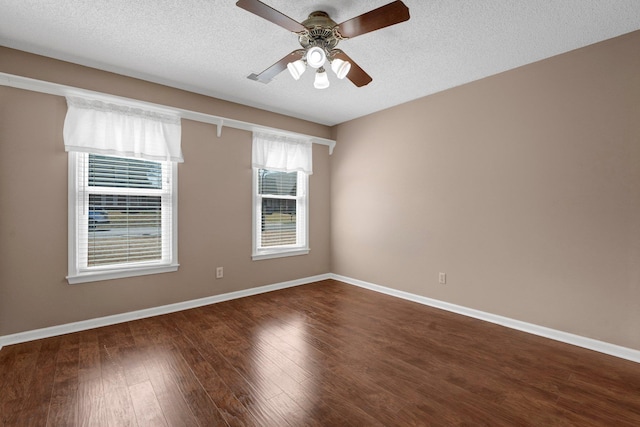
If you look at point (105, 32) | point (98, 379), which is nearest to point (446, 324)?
point (98, 379)

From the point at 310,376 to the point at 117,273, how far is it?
2.32 meters

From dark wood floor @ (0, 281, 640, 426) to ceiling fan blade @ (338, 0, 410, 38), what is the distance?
7.69 ft

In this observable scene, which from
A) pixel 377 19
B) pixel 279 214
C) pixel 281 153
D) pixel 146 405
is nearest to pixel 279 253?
pixel 279 214

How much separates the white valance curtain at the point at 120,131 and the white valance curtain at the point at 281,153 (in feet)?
3.40

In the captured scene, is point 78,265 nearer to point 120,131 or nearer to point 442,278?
point 120,131

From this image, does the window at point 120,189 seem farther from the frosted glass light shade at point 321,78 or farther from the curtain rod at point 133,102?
the frosted glass light shade at point 321,78

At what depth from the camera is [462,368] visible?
7.27 ft

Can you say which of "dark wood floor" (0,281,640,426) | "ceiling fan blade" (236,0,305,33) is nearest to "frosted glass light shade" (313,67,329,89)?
"ceiling fan blade" (236,0,305,33)

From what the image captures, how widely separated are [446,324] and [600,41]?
9.52ft

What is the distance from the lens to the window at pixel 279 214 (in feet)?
13.8

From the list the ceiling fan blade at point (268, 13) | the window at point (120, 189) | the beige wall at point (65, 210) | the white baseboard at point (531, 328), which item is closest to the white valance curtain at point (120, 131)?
the window at point (120, 189)

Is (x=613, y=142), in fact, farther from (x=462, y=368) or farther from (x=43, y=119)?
(x=43, y=119)

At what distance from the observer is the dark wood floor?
171cm

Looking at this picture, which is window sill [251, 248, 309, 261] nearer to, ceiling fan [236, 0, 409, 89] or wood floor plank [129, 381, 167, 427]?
wood floor plank [129, 381, 167, 427]
